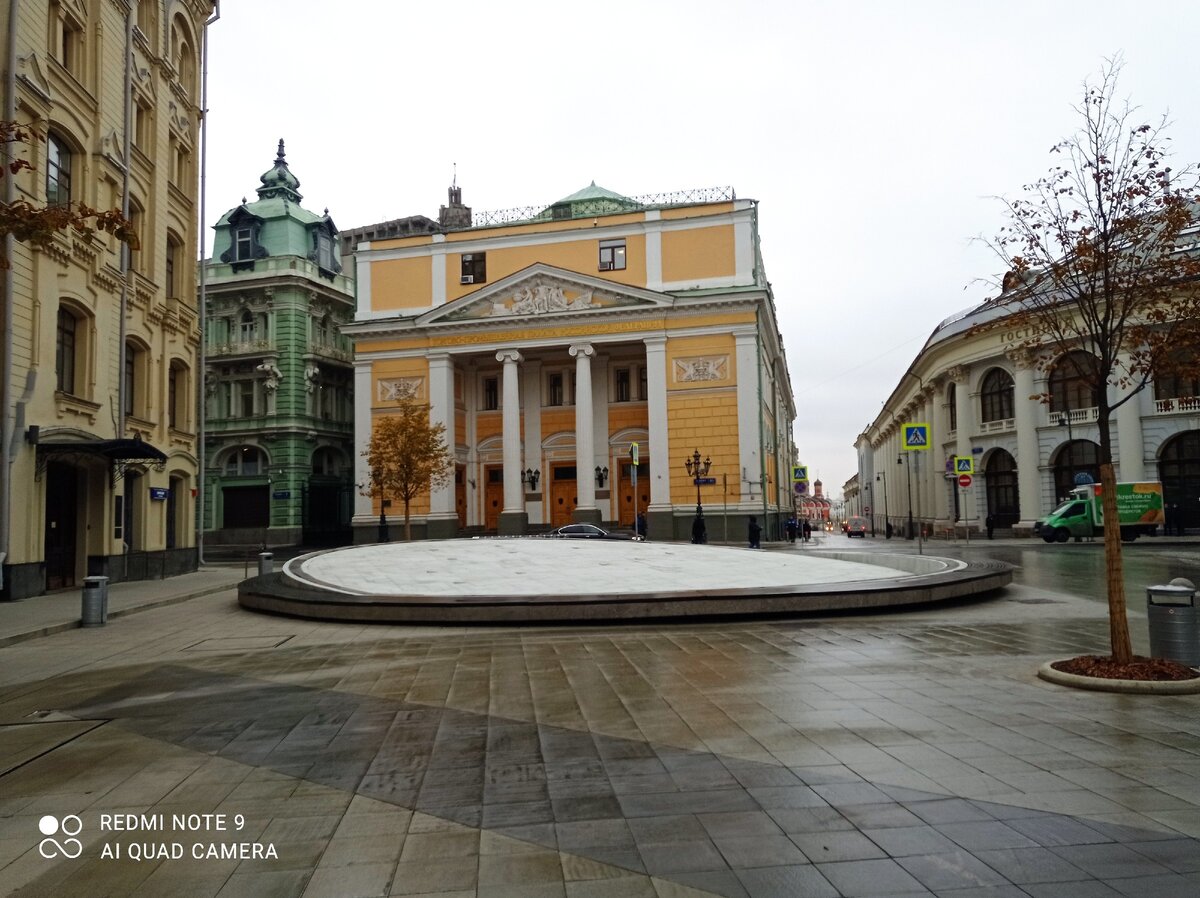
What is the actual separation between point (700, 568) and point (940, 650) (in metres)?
7.19

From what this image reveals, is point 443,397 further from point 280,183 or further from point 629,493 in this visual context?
point 280,183

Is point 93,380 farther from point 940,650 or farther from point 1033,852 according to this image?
point 1033,852

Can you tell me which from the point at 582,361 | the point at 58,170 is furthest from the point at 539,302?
the point at 58,170

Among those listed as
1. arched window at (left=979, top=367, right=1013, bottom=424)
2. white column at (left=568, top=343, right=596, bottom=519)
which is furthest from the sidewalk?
arched window at (left=979, top=367, right=1013, bottom=424)

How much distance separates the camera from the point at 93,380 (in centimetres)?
2236

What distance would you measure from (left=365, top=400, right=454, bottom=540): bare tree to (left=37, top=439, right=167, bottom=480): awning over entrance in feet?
61.5

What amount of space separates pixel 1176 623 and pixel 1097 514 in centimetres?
3695

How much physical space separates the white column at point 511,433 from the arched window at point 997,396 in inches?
1200

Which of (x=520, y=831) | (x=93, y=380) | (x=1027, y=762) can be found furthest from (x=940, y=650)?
(x=93, y=380)

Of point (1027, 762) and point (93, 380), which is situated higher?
point (93, 380)

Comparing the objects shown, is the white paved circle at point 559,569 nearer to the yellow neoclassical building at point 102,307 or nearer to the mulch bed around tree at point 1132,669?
the mulch bed around tree at point 1132,669

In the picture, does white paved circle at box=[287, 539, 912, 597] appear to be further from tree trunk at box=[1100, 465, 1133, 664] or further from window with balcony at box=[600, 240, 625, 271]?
window with balcony at box=[600, 240, 625, 271]

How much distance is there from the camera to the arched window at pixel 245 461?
161 ft

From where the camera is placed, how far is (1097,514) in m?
40.0
